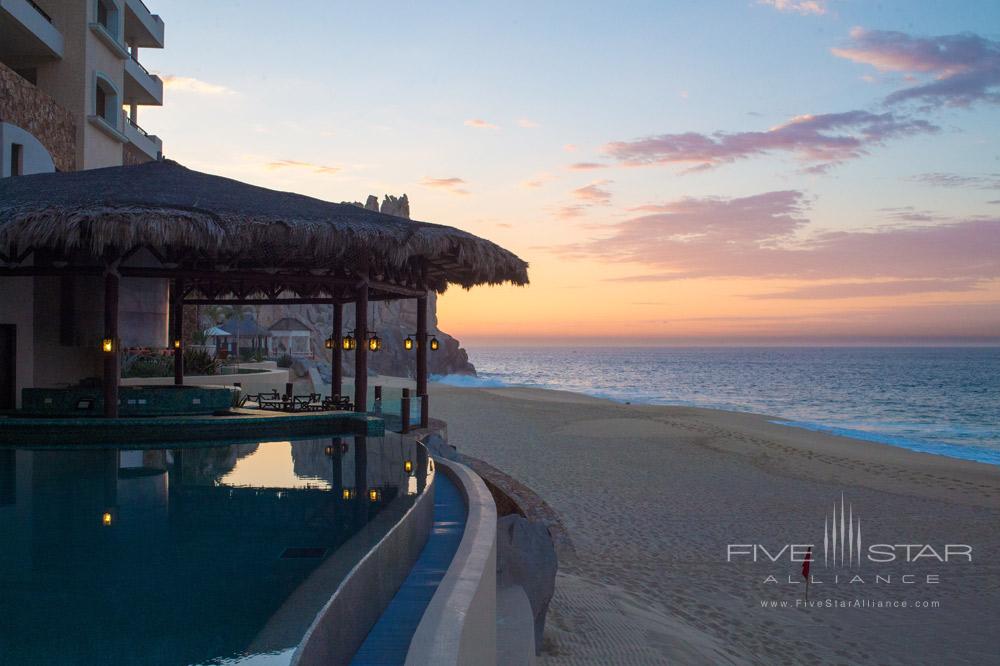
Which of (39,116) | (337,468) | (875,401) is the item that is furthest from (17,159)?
(875,401)

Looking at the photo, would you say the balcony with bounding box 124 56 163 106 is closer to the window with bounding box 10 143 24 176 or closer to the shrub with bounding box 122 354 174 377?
the window with bounding box 10 143 24 176

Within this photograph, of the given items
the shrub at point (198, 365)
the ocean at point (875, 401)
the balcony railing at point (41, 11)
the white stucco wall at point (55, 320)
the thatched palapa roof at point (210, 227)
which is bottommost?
the ocean at point (875, 401)

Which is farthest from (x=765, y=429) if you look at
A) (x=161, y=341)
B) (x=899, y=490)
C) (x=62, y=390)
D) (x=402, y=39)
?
(x=62, y=390)

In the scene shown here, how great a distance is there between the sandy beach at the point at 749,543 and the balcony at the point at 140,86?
1718cm

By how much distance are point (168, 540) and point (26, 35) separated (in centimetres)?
1905

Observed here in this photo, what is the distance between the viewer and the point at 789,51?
19.3 metres

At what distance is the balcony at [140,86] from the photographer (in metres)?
26.2

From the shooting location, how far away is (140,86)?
1075 inches

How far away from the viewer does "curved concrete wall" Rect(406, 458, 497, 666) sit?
317 cm

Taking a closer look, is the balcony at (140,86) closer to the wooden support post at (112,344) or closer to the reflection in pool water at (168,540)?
the wooden support post at (112,344)

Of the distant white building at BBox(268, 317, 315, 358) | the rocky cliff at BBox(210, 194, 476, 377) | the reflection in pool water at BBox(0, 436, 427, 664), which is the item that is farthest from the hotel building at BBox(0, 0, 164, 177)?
the rocky cliff at BBox(210, 194, 476, 377)

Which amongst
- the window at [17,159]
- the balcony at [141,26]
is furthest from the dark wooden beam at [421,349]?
the balcony at [141,26]

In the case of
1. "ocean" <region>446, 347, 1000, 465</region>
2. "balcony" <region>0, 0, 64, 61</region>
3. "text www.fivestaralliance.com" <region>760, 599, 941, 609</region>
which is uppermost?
"balcony" <region>0, 0, 64, 61</region>

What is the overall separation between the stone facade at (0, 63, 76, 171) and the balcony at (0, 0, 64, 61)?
1.17 m
